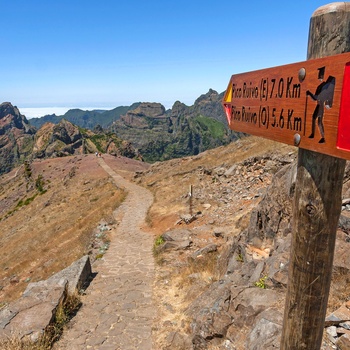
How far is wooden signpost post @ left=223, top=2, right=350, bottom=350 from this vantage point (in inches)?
84.2

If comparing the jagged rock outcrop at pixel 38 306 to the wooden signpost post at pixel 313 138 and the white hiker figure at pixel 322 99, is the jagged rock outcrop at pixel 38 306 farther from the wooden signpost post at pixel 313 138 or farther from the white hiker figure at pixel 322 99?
the white hiker figure at pixel 322 99

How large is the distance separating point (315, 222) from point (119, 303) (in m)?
8.94

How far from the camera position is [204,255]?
40.1 feet

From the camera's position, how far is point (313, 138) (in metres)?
2.37

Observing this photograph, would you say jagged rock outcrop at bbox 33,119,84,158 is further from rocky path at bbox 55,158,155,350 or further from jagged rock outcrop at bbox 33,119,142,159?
rocky path at bbox 55,158,155,350

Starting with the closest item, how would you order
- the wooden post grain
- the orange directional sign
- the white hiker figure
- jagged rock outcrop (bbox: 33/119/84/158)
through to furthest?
the orange directional sign
the white hiker figure
the wooden post grain
jagged rock outcrop (bbox: 33/119/84/158)

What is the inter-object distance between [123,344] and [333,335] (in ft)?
17.7

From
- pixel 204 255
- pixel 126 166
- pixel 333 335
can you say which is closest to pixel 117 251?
pixel 204 255

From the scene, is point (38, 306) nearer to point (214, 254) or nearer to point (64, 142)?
point (214, 254)

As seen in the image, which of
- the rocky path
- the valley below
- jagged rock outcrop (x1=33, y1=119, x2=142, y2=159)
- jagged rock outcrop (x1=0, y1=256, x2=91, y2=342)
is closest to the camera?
the valley below

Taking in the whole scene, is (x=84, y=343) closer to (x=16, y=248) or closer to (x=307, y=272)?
(x=307, y=272)

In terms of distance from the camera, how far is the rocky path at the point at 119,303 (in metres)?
8.09

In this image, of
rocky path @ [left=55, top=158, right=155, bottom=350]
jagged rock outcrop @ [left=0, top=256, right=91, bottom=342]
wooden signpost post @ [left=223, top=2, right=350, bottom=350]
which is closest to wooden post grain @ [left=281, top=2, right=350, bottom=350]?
wooden signpost post @ [left=223, top=2, right=350, bottom=350]

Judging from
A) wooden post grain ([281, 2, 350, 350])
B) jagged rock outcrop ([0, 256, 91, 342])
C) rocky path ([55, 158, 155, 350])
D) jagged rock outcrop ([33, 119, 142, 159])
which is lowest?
jagged rock outcrop ([33, 119, 142, 159])
